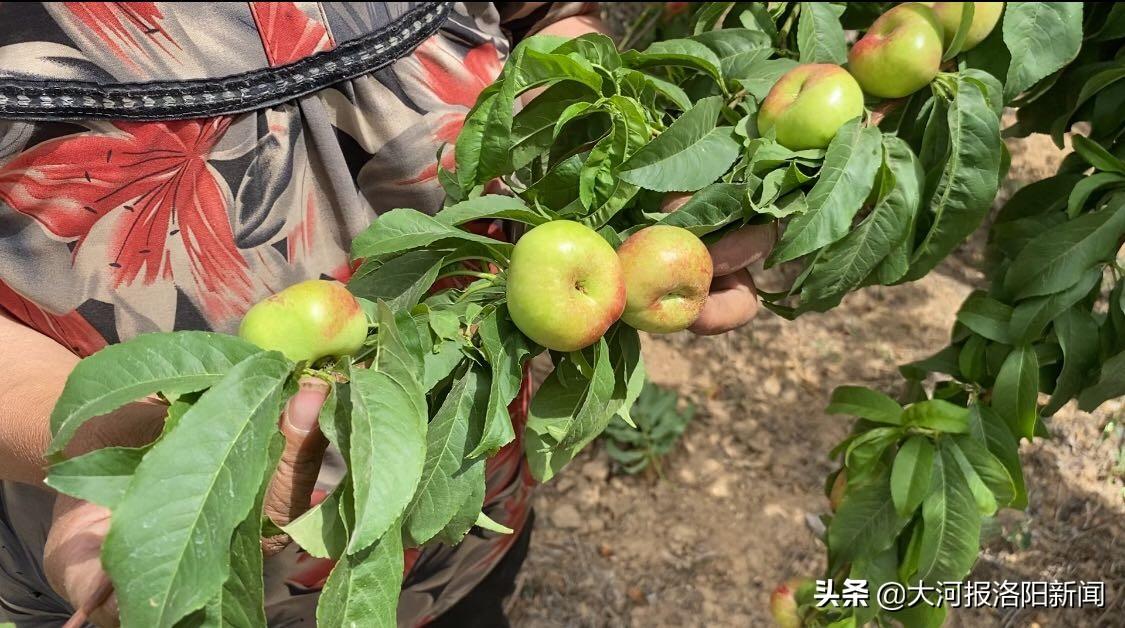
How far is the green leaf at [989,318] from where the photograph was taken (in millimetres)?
975

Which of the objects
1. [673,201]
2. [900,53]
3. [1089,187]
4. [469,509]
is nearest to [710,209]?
[673,201]

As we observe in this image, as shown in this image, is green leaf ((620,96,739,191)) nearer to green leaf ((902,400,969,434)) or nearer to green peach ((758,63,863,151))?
green peach ((758,63,863,151))

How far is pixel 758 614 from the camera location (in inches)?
73.2

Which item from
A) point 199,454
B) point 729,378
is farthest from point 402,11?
point 729,378

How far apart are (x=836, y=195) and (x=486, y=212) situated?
327 mm

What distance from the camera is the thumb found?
2.03 ft

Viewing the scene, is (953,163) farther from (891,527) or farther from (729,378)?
(729,378)

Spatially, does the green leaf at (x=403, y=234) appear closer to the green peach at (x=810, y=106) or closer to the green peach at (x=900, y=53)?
the green peach at (x=810, y=106)

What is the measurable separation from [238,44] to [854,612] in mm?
992

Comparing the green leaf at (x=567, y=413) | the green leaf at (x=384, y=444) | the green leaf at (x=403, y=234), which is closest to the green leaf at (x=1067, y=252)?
the green leaf at (x=567, y=413)

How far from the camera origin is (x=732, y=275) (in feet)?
3.05

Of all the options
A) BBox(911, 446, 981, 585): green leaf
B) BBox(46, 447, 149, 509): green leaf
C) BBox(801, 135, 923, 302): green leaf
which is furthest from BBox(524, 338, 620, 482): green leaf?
BBox(911, 446, 981, 585): green leaf

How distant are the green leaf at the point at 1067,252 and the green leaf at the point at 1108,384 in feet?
0.31

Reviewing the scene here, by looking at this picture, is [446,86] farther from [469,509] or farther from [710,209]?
[469,509]
